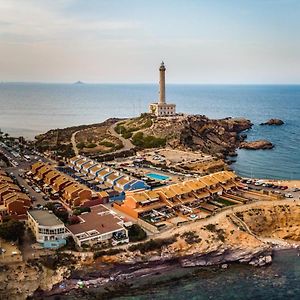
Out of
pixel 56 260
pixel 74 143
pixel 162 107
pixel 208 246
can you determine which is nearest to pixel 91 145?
pixel 74 143

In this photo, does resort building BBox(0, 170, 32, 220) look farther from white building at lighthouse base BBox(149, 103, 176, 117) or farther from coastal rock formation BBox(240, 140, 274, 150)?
coastal rock formation BBox(240, 140, 274, 150)

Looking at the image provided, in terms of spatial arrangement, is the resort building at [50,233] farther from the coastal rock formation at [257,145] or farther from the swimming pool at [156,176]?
the coastal rock formation at [257,145]

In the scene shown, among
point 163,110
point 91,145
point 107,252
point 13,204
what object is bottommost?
point 107,252

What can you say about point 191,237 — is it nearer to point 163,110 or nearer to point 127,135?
point 127,135

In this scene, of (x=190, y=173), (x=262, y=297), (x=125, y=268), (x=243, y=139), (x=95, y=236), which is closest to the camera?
(x=262, y=297)

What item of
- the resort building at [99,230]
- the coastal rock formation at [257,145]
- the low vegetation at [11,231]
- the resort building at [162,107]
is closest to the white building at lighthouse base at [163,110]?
the resort building at [162,107]

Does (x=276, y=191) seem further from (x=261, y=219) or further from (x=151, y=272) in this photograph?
(x=151, y=272)

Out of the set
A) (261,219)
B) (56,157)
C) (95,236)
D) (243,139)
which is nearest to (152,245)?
(95,236)

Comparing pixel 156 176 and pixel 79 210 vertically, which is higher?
pixel 156 176
